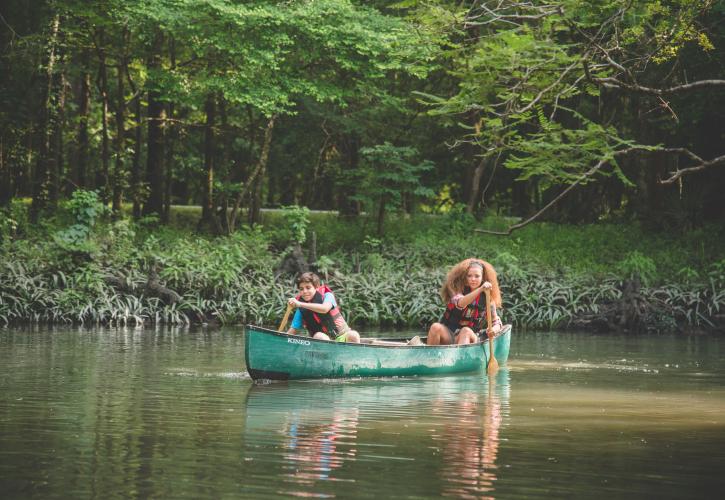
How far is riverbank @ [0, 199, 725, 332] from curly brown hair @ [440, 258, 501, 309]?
9.13 metres

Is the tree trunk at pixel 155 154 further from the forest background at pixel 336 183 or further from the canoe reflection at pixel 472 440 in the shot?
the canoe reflection at pixel 472 440

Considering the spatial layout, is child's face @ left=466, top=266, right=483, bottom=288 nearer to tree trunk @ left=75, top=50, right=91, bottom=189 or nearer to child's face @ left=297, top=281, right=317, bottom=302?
child's face @ left=297, top=281, right=317, bottom=302

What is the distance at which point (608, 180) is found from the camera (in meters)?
34.1

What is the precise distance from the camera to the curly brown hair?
14.6 m

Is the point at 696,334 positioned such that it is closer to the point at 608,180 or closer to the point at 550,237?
the point at 550,237

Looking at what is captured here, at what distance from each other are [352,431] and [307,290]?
4.31 metres

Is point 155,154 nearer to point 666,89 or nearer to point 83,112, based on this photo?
point 83,112

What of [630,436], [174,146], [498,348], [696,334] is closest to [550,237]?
[696,334]

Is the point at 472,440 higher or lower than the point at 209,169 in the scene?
lower

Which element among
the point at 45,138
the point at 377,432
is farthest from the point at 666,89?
the point at 45,138

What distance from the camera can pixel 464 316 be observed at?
15.4 metres

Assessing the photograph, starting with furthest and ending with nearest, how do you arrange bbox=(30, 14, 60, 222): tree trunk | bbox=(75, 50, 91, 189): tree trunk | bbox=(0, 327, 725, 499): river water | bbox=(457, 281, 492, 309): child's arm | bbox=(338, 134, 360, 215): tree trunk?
bbox=(338, 134, 360, 215): tree trunk → bbox=(75, 50, 91, 189): tree trunk → bbox=(30, 14, 60, 222): tree trunk → bbox=(457, 281, 492, 309): child's arm → bbox=(0, 327, 725, 499): river water

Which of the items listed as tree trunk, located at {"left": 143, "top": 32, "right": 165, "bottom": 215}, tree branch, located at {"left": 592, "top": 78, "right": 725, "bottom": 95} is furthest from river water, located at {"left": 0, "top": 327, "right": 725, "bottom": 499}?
tree trunk, located at {"left": 143, "top": 32, "right": 165, "bottom": 215}

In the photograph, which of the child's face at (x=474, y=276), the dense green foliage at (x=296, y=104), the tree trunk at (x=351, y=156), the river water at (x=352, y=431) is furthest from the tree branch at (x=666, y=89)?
the tree trunk at (x=351, y=156)
